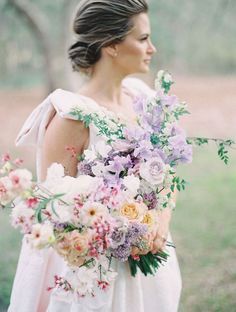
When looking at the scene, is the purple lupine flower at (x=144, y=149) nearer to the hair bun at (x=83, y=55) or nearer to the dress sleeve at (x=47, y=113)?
the dress sleeve at (x=47, y=113)

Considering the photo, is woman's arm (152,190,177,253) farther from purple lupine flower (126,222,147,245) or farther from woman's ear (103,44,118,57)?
woman's ear (103,44,118,57)

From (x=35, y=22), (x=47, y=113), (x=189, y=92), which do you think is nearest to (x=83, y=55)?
(x=47, y=113)

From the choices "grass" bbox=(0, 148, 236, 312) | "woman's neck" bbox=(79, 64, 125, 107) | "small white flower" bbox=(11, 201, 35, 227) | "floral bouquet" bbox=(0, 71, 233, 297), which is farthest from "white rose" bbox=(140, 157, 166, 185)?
"grass" bbox=(0, 148, 236, 312)

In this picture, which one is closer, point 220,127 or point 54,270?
point 54,270

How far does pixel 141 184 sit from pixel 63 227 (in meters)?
0.26

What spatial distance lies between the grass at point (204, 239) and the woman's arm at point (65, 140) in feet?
5.80

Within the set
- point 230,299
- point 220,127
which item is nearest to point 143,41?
point 230,299

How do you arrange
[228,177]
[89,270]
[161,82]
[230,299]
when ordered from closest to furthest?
[89,270], [161,82], [230,299], [228,177]

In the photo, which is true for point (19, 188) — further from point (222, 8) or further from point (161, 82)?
point (222, 8)

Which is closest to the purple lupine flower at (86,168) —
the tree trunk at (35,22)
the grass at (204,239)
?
the grass at (204,239)

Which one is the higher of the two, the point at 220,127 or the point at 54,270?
the point at 220,127

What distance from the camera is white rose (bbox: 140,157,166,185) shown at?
172cm

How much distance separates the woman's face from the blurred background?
72.4 inches

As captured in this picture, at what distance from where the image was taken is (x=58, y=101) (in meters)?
1.97
